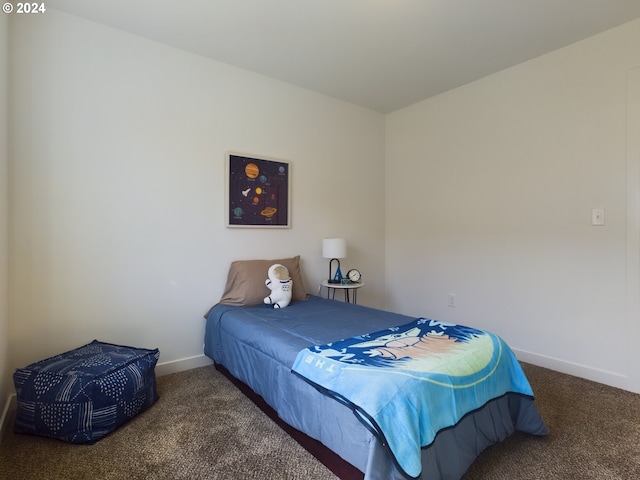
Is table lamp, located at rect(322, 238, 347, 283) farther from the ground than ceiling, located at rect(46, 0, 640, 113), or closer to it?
closer to it

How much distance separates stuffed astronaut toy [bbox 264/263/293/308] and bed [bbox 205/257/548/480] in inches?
2.6

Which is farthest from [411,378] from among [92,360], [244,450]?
[92,360]

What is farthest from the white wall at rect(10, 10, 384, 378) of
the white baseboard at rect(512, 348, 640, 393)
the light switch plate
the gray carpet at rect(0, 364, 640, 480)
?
the light switch plate

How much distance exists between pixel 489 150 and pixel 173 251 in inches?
113

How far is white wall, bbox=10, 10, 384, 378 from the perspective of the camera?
6.67ft

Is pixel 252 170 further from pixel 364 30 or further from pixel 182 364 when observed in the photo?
pixel 182 364

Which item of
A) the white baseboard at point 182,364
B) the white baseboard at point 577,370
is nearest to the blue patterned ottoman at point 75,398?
the white baseboard at point 182,364

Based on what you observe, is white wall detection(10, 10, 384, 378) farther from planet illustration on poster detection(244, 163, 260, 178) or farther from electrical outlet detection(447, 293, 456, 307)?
electrical outlet detection(447, 293, 456, 307)

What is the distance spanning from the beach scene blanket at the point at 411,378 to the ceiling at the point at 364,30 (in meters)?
2.01

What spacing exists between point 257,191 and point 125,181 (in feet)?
3.34

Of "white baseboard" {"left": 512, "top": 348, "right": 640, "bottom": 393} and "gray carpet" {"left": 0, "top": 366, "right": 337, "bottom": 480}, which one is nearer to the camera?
"gray carpet" {"left": 0, "top": 366, "right": 337, "bottom": 480}

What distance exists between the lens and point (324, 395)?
4.54 feet

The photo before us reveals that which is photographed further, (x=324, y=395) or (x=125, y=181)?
(x=125, y=181)

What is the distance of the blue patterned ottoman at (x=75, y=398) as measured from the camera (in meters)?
1.65
